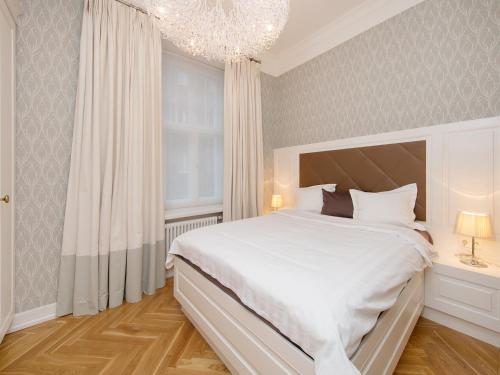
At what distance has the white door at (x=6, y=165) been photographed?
141 cm

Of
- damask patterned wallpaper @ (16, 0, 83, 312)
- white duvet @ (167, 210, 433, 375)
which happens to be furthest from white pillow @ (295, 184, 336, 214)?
damask patterned wallpaper @ (16, 0, 83, 312)

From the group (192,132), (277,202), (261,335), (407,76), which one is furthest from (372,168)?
(192,132)

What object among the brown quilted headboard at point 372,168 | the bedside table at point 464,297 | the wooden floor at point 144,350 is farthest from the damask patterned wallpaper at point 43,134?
the bedside table at point 464,297

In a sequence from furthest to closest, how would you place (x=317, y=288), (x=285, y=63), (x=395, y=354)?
(x=285, y=63)
(x=395, y=354)
(x=317, y=288)

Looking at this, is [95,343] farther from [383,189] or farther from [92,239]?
[383,189]

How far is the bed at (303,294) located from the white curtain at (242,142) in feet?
3.92

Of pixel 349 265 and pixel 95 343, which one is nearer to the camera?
pixel 349 265

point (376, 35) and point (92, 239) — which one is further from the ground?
point (376, 35)

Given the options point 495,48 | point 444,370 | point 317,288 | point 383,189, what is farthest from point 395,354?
point 495,48

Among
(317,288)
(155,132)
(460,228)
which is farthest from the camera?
(155,132)

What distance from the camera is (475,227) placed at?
5.31 feet

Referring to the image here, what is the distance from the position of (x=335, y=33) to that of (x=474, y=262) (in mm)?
2868

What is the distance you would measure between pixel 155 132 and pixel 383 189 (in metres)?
2.53

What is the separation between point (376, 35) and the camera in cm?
248
